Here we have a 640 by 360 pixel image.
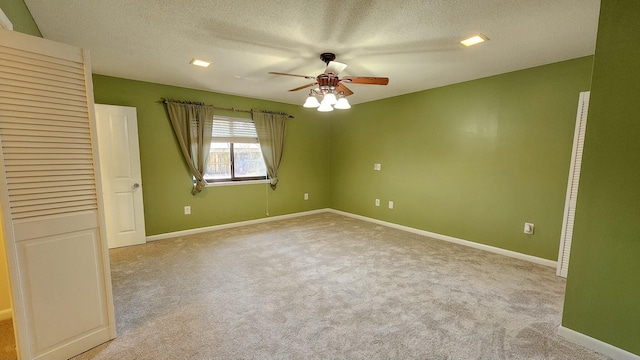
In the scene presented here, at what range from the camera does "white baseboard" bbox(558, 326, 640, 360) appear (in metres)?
1.63

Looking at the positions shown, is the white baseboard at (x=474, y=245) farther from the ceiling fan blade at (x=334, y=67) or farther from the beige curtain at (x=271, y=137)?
the ceiling fan blade at (x=334, y=67)

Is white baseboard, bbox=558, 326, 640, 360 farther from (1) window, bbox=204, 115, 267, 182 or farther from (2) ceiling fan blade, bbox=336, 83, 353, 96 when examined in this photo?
(1) window, bbox=204, 115, 267, 182

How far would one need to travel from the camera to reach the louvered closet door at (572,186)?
8.89 ft

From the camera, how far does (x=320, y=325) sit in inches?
77.5

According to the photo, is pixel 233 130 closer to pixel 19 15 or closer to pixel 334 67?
pixel 334 67

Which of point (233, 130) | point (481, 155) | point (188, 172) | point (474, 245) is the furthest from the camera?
point (233, 130)

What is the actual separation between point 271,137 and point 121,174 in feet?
7.83

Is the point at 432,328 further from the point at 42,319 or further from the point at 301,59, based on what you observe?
the point at 301,59

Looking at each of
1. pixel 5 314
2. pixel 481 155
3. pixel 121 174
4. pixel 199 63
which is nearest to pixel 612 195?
pixel 481 155

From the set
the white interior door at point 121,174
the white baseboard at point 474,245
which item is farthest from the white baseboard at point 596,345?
the white interior door at point 121,174

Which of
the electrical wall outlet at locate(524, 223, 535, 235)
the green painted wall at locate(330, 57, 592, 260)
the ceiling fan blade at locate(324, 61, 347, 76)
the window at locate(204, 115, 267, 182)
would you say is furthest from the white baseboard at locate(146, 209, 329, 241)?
the electrical wall outlet at locate(524, 223, 535, 235)

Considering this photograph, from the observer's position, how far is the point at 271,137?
4875mm

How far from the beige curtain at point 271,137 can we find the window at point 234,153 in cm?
11

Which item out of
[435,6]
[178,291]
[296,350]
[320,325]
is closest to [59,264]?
[178,291]
